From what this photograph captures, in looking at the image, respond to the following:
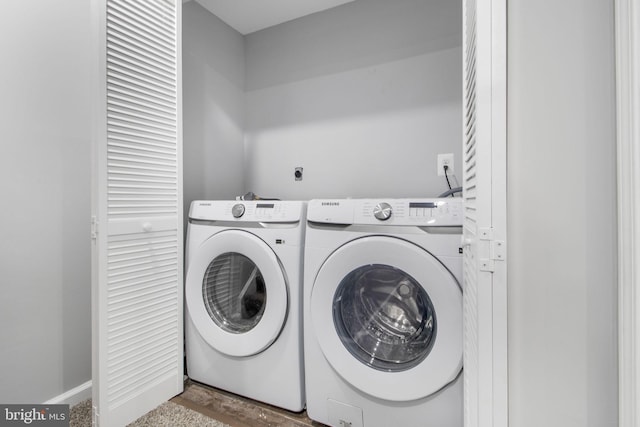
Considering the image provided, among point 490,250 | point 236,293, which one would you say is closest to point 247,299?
point 236,293

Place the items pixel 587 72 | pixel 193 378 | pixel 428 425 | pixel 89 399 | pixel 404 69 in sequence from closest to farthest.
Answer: pixel 587 72
pixel 428 425
pixel 89 399
pixel 193 378
pixel 404 69

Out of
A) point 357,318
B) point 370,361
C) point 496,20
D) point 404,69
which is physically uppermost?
point 404,69

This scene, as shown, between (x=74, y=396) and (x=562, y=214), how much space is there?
1.95 m

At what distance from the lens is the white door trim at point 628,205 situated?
1.68ft

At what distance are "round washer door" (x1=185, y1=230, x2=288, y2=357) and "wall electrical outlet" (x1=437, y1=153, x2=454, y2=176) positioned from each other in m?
1.04

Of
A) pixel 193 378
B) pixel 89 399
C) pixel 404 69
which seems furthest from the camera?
pixel 404 69

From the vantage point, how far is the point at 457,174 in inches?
65.6

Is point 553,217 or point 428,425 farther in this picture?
point 428,425

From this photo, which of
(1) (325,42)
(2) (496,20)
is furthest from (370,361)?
(1) (325,42)

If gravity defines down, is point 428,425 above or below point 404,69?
below

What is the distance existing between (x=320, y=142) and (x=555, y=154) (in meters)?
1.54

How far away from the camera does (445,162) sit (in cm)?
168

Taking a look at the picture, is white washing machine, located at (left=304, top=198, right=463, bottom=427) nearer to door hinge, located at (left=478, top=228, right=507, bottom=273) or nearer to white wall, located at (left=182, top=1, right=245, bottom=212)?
door hinge, located at (left=478, top=228, right=507, bottom=273)

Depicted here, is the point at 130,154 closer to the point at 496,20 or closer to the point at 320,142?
the point at 320,142
